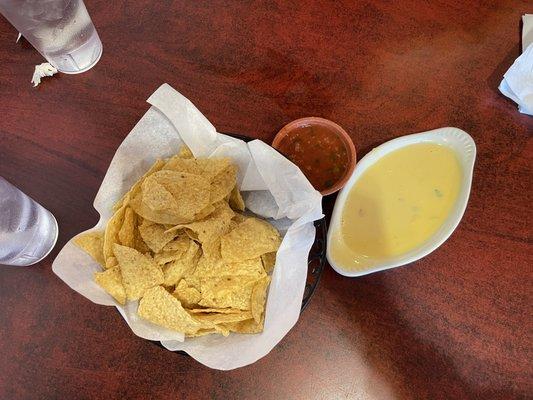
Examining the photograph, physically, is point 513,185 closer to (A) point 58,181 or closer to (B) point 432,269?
(B) point 432,269

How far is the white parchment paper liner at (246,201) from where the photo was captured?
3.78ft

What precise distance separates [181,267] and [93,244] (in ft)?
0.74

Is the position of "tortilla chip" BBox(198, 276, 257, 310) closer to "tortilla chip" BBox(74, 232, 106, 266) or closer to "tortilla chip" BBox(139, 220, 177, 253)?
"tortilla chip" BBox(139, 220, 177, 253)

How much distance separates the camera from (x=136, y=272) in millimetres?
1158

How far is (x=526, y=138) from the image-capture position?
1489 millimetres

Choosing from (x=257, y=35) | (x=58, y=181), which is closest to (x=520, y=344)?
(x=257, y=35)

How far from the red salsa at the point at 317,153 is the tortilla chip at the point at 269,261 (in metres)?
0.25

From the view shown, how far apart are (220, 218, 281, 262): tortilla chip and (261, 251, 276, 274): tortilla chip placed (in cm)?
5

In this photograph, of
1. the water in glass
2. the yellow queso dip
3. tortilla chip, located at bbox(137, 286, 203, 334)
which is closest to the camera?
tortilla chip, located at bbox(137, 286, 203, 334)

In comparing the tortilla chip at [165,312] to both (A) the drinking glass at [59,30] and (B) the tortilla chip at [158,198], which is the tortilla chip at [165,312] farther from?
(A) the drinking glass at [59,30]

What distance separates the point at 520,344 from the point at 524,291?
0.15 m

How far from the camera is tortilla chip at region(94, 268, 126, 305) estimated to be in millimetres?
1156

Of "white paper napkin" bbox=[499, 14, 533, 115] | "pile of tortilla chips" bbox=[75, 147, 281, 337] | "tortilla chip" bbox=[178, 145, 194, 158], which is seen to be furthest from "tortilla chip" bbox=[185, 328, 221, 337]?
"white paper napkin" bbox=[499, 14, 533, 115]

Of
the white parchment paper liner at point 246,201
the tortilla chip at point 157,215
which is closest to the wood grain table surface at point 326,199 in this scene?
the white parchment paper liner at point 246,201
